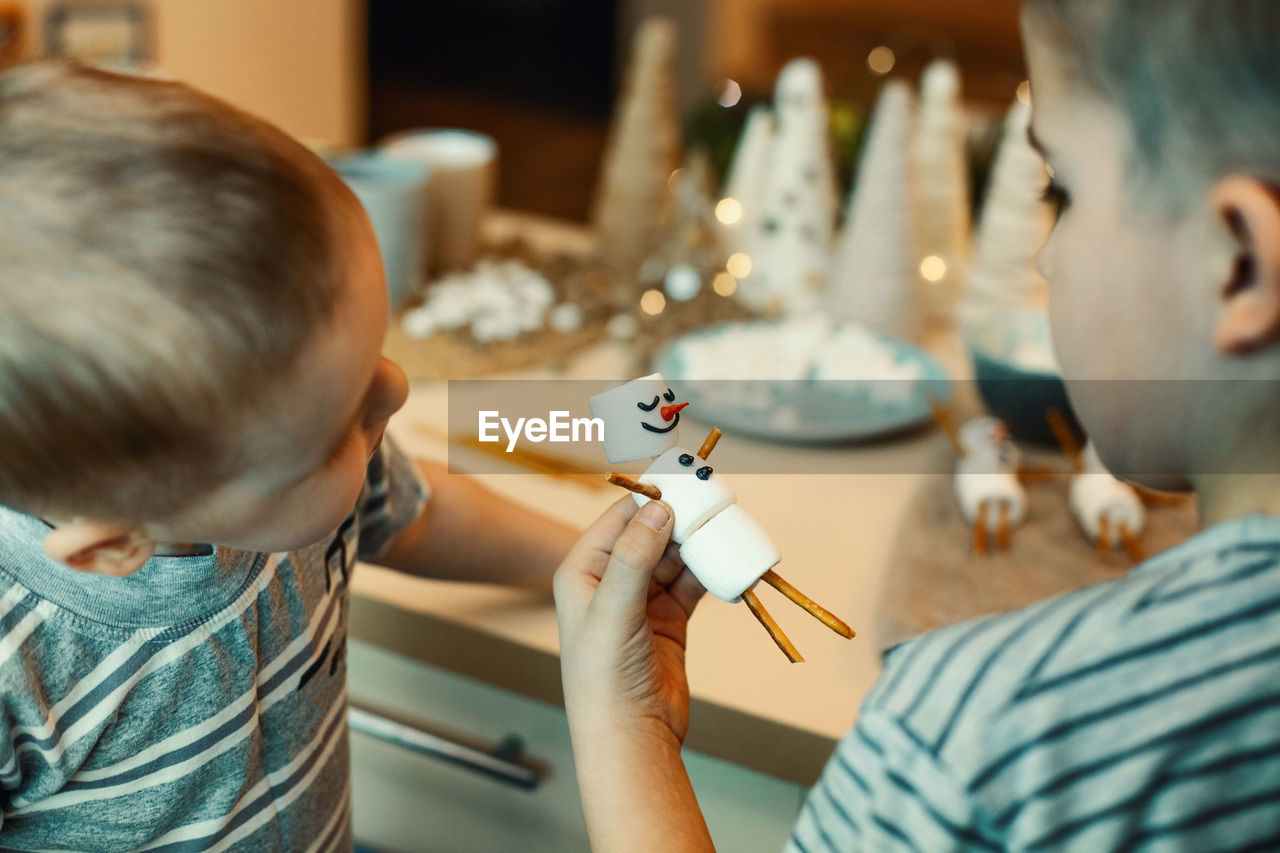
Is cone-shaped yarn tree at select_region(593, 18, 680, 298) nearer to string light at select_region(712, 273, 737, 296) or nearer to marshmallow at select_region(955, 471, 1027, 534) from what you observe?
string light at select_region(712, 273, 737, 296)

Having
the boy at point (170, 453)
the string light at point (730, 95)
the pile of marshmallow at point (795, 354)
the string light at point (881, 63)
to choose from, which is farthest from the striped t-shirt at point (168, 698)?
the string light at point (881, 63)

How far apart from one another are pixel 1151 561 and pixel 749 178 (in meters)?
0.83

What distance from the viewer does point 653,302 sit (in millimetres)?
1150

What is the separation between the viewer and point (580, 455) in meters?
0.93

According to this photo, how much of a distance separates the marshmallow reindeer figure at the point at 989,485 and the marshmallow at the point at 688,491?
34 cm

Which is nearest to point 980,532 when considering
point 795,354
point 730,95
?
point 795,354

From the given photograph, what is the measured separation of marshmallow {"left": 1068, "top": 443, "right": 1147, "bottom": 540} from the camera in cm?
82

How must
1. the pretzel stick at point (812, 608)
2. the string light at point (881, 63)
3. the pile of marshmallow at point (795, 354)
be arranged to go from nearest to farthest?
1. the pretzel stick at point (812, 608)
2. the pile of marshmallow at point (795, 354)
3. the string light at point (881, 63)

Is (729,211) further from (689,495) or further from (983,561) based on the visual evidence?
(689,495)

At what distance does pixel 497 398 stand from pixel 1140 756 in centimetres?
71

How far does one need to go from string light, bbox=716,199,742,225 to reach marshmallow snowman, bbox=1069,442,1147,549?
20.7 inches

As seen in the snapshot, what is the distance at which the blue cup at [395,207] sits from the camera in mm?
1068

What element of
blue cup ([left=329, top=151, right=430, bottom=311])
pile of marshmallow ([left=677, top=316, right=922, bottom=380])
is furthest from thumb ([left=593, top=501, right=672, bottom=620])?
blue cup ([left=329, top=151, right=430, bottom=311])

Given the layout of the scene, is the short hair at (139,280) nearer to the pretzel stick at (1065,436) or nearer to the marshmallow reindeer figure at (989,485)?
the marshmallow reindeer figure at (989,485)
